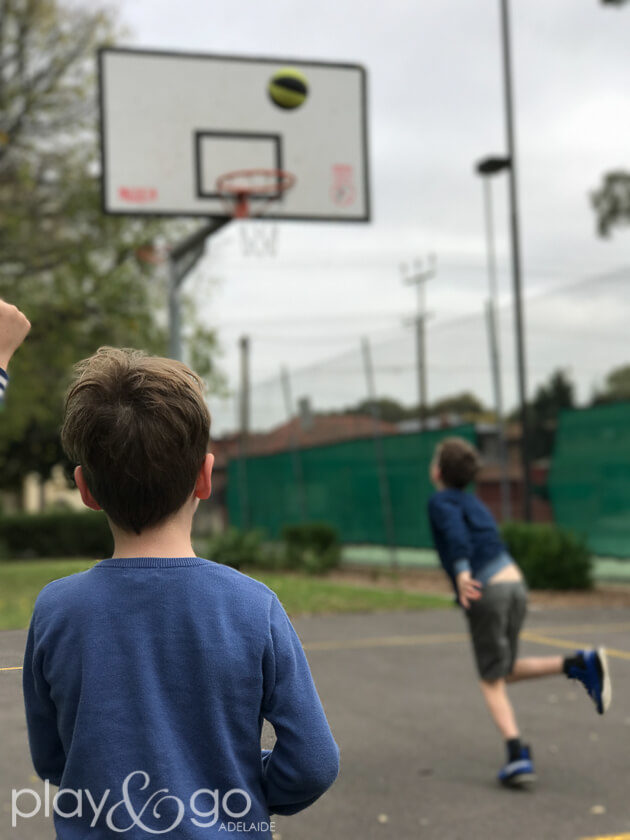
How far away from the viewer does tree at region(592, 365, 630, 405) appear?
12.4 meters

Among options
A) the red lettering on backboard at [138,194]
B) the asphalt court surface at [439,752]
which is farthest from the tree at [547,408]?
the red lettering on backboard at [138,194]

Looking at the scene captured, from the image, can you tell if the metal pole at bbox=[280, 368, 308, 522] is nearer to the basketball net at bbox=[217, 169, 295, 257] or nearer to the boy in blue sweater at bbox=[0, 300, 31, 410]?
the basketball net at bbox=[217, 169, 295, 257]

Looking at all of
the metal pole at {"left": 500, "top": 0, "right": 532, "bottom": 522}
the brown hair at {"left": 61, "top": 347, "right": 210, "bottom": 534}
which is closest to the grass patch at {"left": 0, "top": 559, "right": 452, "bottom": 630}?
the metal pole at {"left": 500, "top": 0, "right": 532, "bottom": 522}

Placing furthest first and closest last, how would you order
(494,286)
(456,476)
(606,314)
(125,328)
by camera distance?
(494,286) → (125,328) → (606,314) → (456,476)

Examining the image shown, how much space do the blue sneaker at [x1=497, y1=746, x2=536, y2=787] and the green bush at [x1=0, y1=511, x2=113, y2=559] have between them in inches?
1000

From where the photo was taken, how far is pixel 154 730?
1.60 meters

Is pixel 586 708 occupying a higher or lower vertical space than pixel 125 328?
lower

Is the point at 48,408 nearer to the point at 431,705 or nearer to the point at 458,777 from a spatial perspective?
the point at 431,705

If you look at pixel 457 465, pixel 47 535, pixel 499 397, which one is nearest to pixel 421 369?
pixel 499 397

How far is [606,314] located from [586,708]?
7561mm

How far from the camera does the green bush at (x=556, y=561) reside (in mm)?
12656

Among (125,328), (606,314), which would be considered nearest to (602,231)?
(606,314)

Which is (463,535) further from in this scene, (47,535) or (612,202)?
(47,535)

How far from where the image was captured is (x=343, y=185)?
11680mm
